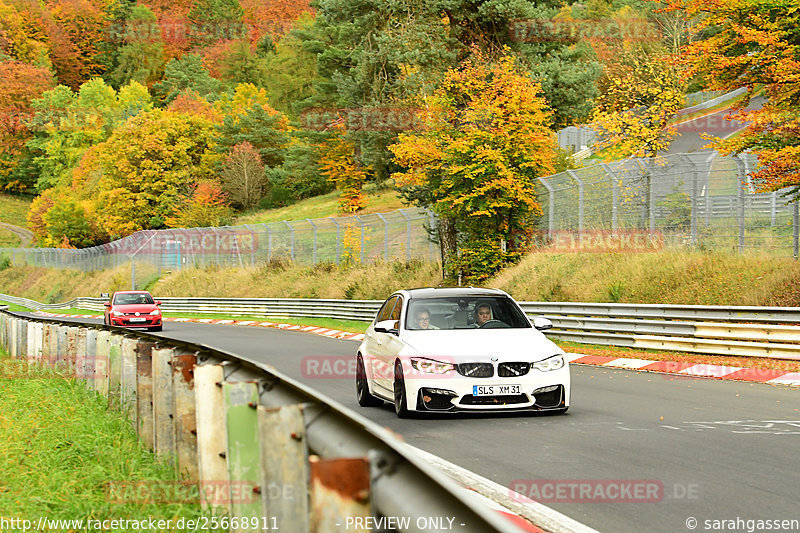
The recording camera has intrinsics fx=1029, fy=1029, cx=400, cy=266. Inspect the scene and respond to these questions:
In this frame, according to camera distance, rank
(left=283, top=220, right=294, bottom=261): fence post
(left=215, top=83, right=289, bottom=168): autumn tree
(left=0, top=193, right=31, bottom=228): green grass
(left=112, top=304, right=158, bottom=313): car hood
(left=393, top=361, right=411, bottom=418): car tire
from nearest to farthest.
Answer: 1. (left=393, top=361, right=411, bottom=418): car tire
2. (left=112, top=304, right=158, bottom=313): car hood
3. (left=283, top=220, right=294, bottom=261): fence post
4. (left=215, top=83, right=289, bottom=168): autumn tree
5. (left=0, top=193, right=31, bottom=228): green grass

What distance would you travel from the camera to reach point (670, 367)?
60.0ft

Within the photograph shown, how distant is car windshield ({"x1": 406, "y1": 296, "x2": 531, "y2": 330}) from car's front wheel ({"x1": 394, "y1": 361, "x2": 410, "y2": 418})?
0.93 metres

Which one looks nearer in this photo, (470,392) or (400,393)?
(470,392)

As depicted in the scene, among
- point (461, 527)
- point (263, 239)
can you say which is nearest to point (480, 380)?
point (461, 527)

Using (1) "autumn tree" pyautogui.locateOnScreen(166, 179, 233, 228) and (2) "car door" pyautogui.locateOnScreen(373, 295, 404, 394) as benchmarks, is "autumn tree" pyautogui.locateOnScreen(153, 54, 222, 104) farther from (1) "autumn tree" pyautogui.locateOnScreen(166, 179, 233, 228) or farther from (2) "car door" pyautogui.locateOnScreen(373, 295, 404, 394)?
(2) "car door" pyautogui.locateOnScreen(373, 295, 404, 394)

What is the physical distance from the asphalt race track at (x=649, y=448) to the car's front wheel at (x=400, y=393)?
146mm

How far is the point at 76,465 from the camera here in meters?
7.90

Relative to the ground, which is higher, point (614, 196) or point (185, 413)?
point (614, 196)

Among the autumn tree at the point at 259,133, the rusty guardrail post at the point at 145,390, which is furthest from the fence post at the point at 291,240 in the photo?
A: the autumn tree at the point at 259,133

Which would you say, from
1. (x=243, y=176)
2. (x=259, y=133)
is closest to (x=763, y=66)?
(x=243, y=176)

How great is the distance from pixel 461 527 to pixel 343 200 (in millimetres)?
80175

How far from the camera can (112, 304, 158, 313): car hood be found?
131 feet

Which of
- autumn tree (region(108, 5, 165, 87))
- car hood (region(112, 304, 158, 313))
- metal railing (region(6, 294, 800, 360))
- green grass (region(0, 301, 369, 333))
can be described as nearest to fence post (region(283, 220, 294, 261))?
green grass (region(0, 301, 369, 333))

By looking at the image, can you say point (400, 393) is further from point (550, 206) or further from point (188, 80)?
point (188, 80)
